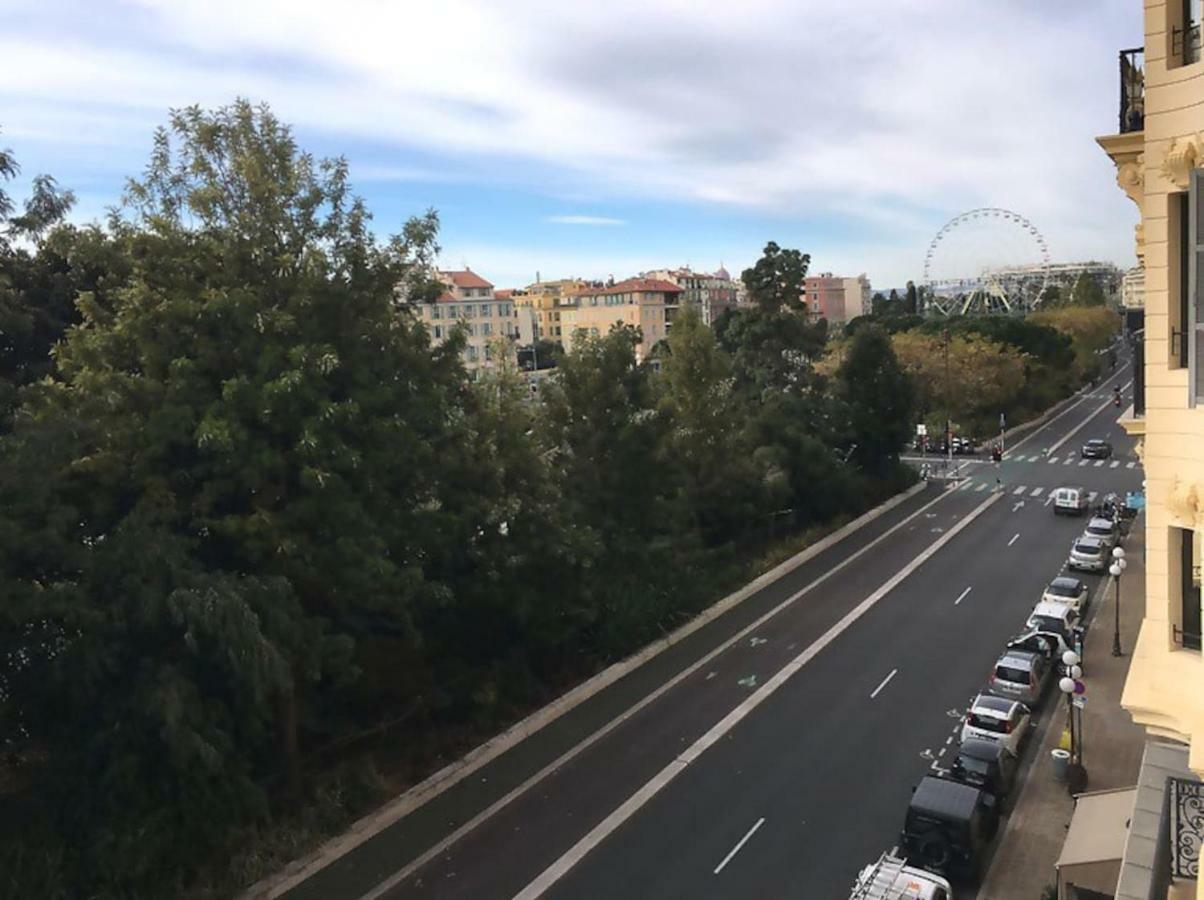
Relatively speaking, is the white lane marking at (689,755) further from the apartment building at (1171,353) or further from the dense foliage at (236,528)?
the apartment building at (1171,353)

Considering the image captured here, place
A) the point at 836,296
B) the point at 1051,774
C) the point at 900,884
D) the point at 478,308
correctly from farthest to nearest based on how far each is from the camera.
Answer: the point at 836,296
the point at 478,308
the point at 1051,774
the point at 900,884

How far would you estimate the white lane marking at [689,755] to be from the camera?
13633mm

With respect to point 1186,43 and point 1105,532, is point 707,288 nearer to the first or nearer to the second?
A: point 1105,532

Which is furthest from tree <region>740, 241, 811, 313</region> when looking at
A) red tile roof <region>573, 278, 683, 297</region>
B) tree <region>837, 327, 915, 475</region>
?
red tile roof <region>573, 278, 683, 297</region>

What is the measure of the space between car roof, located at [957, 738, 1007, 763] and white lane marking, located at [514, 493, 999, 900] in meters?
4.71

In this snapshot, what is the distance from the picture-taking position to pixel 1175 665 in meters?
7.50

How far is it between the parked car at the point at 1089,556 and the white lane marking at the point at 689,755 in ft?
16.7

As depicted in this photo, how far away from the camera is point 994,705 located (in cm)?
1695

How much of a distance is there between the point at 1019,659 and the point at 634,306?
74.0 metres

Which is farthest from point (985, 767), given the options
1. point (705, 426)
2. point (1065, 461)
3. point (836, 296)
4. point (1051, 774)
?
point (836, 296)

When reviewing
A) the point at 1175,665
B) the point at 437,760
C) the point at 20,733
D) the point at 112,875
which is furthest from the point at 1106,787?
the point at 20,733

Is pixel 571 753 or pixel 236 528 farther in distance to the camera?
pixel 571 753

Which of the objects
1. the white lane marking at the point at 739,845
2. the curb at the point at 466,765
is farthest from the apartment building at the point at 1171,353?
the curb at the point at 466,765

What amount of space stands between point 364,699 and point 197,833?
14.9 ft
